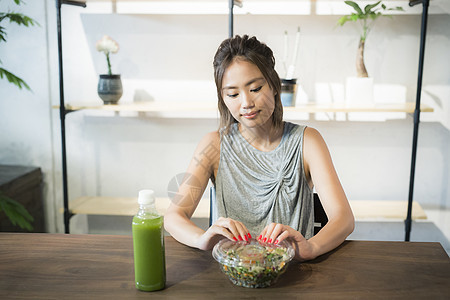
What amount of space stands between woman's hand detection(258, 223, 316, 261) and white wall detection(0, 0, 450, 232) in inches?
64.1

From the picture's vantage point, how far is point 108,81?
7.98 ft

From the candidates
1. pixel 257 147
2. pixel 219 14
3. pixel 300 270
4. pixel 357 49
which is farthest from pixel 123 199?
pixel 300 270

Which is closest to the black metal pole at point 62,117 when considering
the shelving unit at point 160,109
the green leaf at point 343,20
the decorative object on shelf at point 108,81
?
the shelving unit at point 160,109

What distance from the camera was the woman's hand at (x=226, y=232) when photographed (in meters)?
1.05

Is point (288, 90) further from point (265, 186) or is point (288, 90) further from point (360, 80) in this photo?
point (265, 186)

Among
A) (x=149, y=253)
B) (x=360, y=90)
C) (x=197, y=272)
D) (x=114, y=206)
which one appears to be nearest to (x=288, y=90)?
(x=360, y=90)

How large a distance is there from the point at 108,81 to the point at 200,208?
2.82 ft

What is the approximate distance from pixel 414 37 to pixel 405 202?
3.07ft

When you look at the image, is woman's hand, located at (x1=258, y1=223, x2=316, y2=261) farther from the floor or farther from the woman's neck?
the floor

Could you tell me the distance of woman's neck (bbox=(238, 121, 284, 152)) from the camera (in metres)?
1.54

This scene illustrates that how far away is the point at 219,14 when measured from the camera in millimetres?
2557

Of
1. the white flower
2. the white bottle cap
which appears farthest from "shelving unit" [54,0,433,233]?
the white bottle cap

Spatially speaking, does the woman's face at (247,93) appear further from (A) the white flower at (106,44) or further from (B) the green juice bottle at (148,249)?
(A) the white flower at (106,44)

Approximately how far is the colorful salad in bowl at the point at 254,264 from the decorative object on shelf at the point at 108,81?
1.63m
